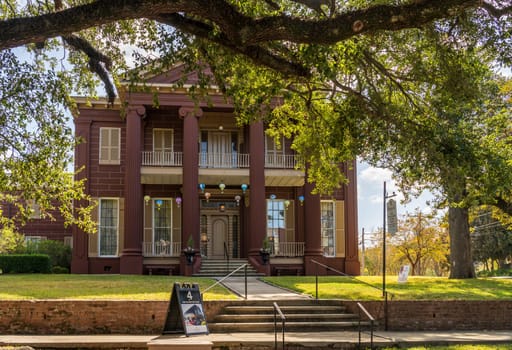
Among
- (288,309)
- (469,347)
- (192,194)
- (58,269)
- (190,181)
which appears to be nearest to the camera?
(469,347)

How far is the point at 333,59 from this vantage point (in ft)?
35.7

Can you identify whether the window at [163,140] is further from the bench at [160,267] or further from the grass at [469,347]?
the grass at [469,347]

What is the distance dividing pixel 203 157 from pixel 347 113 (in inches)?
520

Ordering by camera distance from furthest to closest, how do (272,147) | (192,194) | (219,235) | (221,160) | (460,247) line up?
1. (272,147)
2. (219,235)
3. (221,160)
4. (192,194)
5. (460,247)

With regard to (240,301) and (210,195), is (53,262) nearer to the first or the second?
(210,195)

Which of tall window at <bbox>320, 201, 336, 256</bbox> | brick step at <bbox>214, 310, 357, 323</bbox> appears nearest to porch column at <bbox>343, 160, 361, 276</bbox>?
tall window at <bbox>320, 201, 336, 256</bbox>

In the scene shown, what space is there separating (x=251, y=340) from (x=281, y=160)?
1614 centimetres

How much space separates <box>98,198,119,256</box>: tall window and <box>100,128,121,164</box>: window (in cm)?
172

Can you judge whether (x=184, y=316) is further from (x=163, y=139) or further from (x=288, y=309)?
(x=163, y=139)

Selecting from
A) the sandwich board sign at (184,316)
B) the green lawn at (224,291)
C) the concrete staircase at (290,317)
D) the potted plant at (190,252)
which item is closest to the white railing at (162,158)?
the potted plant at (190,252)

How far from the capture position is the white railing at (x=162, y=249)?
82.1ft

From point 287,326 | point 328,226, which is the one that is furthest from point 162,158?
point 287,326

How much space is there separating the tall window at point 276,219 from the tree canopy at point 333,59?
9179 mm

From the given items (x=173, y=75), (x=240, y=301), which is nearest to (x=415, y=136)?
(x=240, y=301)
